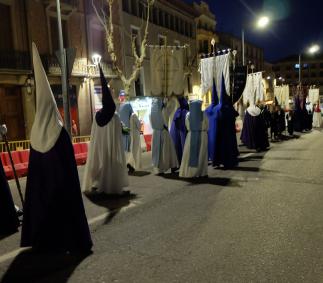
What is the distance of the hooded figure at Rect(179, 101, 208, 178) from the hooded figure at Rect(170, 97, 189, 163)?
3.34 feet

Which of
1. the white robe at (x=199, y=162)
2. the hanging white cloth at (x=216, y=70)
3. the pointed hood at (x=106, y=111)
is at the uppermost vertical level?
the hanging white cloth at (x=216, y=70)

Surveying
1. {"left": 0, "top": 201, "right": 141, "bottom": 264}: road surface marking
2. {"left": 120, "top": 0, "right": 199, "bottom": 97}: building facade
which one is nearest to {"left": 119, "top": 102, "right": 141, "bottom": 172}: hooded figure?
{"left": 0, "top": 201, "right": 141, "bottom": 264}: road surface marking

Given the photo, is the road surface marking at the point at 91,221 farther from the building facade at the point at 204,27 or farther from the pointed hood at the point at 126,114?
the building facade at the point at 204,27

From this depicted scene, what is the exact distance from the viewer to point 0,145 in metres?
13.2

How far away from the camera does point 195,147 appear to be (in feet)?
30.7

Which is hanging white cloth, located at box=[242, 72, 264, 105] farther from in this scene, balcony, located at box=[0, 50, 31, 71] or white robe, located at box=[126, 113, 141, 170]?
balcony, located at box=[0, 50, 31, 71]

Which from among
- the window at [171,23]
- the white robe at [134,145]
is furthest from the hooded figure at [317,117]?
the white robe at [134,145]

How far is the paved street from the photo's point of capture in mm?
4102

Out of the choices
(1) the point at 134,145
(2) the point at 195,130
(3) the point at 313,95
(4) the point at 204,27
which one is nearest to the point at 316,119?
(3) the point at 313,95

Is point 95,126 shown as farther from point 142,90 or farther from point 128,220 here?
point 142,90

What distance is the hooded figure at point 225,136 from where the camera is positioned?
35.5ft

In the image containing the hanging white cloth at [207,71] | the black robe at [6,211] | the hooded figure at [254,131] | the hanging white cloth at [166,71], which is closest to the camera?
the black robe at [6,211]

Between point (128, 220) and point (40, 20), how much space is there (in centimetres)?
1712

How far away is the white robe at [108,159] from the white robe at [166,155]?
2.24 meters
